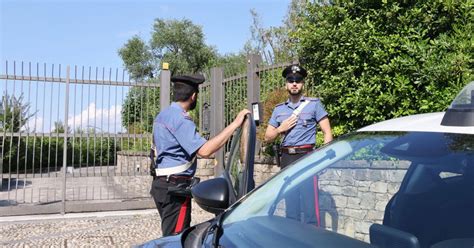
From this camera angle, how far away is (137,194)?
893 centimetres

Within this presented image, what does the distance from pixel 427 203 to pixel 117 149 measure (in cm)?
720

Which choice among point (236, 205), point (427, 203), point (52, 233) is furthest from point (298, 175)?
point (52, 233)

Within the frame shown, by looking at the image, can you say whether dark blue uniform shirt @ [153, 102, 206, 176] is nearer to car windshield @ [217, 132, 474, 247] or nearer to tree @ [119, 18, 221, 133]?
car windshield @ [217, 132, 474, 247]

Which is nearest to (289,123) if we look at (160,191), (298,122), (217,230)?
(298,122)

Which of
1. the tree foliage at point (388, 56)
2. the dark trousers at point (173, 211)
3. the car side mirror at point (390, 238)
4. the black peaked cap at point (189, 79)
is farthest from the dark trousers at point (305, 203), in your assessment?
the tree foliage at point (388, 56)

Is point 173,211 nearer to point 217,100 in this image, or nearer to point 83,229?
point 83,229

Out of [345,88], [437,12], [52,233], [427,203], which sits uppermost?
[437,12]

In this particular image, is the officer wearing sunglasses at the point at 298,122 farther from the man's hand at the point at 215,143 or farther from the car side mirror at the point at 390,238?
the car side mirror at the point at 390,238

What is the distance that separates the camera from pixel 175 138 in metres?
3.40

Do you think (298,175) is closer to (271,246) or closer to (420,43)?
(271,246)

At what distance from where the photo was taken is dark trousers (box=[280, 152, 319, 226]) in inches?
79.8

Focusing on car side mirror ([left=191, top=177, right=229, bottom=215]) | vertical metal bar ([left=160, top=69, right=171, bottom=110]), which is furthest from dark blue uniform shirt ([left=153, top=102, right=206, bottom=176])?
vertical metal bar ([left=160, top=69, right=171, bottom=110])

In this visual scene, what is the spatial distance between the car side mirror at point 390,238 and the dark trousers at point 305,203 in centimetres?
32

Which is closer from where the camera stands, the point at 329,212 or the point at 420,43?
the point at 329,212
